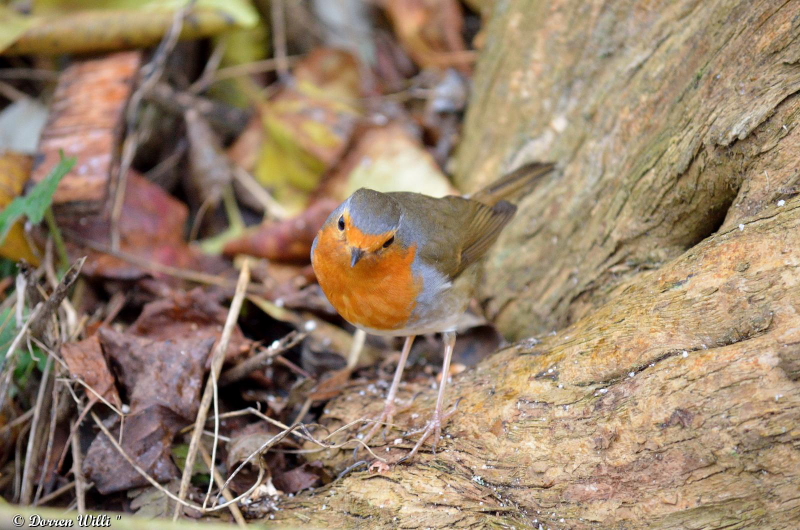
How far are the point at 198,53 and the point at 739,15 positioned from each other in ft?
13.2

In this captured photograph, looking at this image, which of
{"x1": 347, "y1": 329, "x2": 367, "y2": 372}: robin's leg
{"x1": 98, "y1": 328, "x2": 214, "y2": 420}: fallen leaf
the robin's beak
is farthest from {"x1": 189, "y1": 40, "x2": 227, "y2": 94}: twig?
the robin's beak

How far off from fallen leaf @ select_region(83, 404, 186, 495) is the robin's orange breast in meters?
0.86

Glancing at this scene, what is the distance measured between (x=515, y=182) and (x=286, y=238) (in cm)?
150

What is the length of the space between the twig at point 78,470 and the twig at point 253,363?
0.63 meters

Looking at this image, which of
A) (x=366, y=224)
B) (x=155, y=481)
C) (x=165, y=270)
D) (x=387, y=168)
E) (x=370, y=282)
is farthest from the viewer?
(x=387, y=168)

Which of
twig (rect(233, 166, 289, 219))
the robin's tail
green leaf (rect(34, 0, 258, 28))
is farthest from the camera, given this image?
twig (rect(233, 166, 289, 219))

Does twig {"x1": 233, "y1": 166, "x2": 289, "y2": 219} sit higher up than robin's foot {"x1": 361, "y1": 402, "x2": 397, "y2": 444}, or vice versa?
twig {"x1": 233, "y1": 166, "x2": 289, "y2": 219}

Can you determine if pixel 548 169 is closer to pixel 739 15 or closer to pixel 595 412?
pixel 739 15

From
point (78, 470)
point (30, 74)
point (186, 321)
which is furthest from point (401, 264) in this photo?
point (30, 74)

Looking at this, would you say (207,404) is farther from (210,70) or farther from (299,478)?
(210,70)

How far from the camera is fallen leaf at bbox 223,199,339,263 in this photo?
13.6ft

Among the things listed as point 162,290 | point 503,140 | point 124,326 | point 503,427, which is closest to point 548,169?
point 503,140

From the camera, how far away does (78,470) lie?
2660 millimetres

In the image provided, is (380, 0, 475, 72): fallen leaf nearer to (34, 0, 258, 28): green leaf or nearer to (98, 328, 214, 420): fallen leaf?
(34, 0, 258, 28): green leaf
